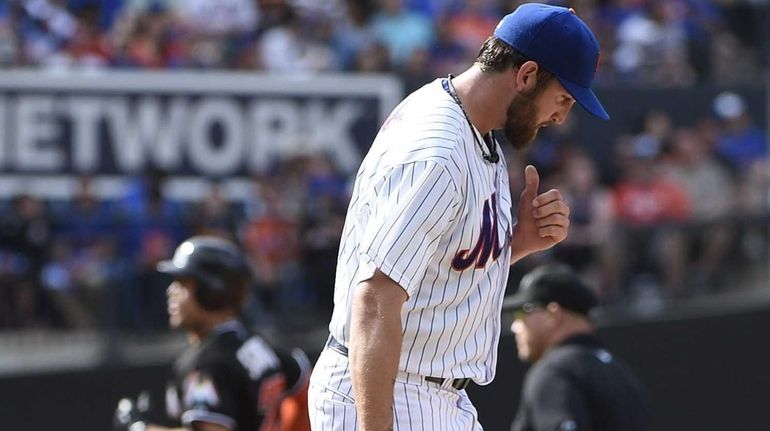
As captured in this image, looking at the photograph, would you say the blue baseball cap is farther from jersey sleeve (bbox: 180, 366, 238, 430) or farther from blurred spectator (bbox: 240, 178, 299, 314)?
blurred spectator (bbox: 240, 178, 299, 314)

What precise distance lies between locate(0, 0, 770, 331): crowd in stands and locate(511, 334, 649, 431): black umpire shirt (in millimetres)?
4230

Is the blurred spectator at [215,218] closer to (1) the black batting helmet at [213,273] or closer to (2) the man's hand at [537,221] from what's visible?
(1) the black batting helmet at [213,273]

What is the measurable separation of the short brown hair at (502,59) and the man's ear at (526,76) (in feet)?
0.03

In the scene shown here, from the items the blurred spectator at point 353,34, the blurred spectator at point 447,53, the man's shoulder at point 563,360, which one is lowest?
the man's shoulder at point 563,360

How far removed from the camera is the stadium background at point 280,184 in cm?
898

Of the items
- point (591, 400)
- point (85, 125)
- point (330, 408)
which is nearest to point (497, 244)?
point (330, 408)

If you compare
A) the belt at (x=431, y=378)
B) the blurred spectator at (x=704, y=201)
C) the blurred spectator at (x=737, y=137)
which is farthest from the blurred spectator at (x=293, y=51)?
the belt at (x=431, y=378)

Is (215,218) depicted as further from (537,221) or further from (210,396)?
(537,221)

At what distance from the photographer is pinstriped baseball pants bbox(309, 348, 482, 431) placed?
11.0 feet

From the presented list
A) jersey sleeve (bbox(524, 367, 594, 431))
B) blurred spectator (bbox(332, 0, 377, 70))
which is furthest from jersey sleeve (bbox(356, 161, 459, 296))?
blurred spectator (bbox(332, 0, 377, 70))

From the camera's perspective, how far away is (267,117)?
10.3m

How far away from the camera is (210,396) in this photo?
4.77m

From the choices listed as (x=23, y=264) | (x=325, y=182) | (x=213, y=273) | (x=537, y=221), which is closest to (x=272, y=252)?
(x=325, y=182)

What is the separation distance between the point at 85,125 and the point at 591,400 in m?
5.69
